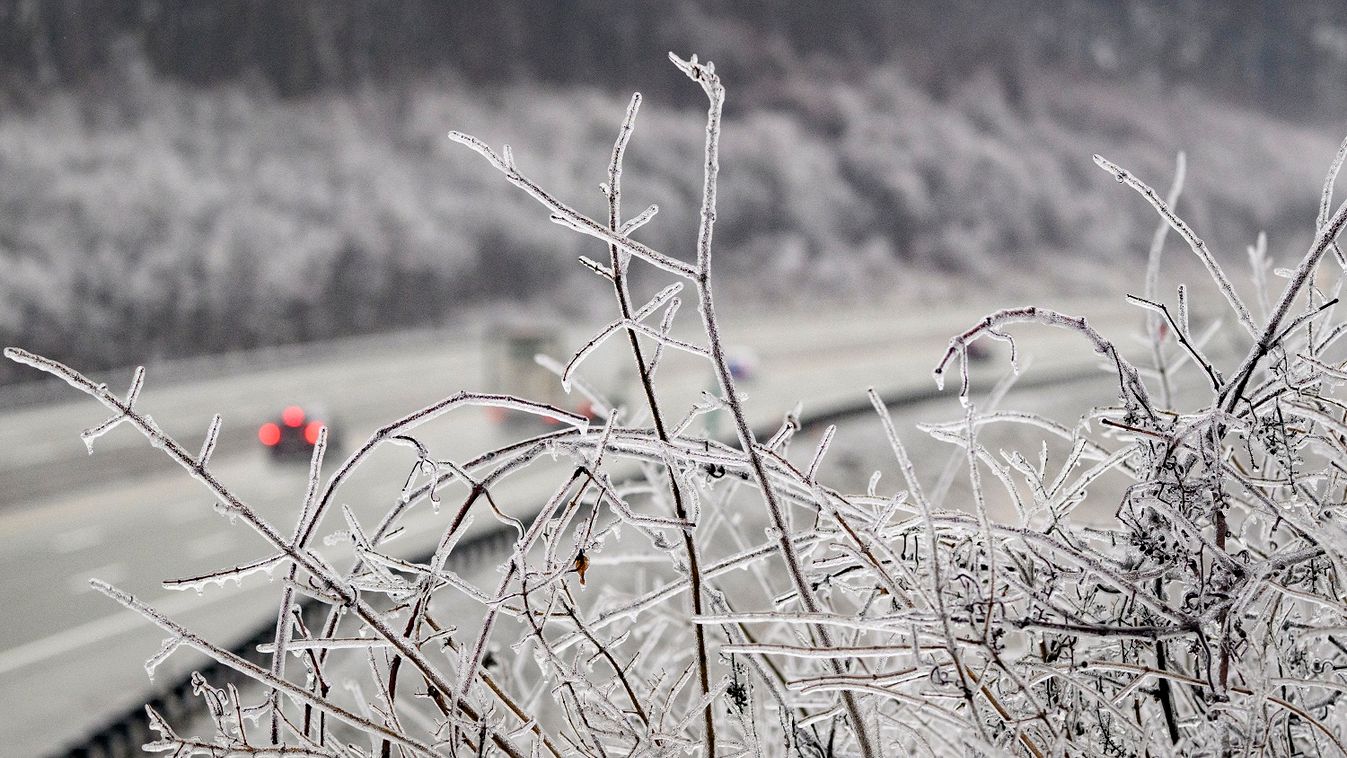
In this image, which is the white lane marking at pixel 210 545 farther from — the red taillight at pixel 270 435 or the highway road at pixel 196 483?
the red taillight at pixel 270 435

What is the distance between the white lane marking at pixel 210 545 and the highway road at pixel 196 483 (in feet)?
0.11

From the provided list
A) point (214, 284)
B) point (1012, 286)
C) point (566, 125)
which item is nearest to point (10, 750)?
point (214, 284)

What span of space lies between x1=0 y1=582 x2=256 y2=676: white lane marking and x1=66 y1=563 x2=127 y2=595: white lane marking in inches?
31.9

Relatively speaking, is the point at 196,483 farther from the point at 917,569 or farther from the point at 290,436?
the point at 917,569

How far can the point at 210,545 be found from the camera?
14523mm

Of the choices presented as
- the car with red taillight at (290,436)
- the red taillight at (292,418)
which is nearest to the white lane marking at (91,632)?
the car with red taillight at (290,436)

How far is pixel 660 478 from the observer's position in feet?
6.28

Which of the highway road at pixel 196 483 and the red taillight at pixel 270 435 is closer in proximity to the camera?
the highway road at pixel 196 483

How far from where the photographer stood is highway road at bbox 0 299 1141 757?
35.7 ft

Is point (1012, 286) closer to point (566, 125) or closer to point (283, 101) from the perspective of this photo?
point (566, 125)

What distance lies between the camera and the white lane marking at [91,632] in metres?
11.1

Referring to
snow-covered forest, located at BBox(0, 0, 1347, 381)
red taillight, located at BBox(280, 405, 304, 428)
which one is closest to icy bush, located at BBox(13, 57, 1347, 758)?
red taillight, located at BBox(280, 405, 304, 428)

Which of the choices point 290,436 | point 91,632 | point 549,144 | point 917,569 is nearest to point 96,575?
point 91,632

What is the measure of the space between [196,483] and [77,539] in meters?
2.30
